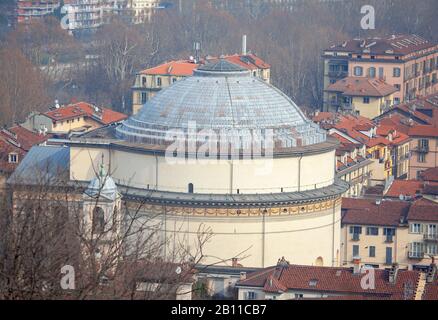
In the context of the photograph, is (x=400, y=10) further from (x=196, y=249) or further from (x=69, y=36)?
(x=196, y=249)

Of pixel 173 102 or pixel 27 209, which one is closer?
pixel 27 209

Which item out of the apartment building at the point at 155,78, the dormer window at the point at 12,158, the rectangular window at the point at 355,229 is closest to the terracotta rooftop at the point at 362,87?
the apartment building at the point at 155,78

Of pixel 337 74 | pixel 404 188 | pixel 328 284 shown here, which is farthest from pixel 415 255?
pixel 337 74

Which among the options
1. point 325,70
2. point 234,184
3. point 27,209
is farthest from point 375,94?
point 27,209

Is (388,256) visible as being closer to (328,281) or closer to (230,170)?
(230,170)

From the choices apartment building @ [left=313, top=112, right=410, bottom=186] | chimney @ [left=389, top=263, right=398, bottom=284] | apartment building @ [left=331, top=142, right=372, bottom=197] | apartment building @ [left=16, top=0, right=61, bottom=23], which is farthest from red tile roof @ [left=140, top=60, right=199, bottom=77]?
apartment building @ [left=16, top=0, right=61, bottom=23]

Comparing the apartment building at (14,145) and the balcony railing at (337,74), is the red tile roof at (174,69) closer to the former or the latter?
the balcony railing at (337,74)

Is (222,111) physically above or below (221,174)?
above
